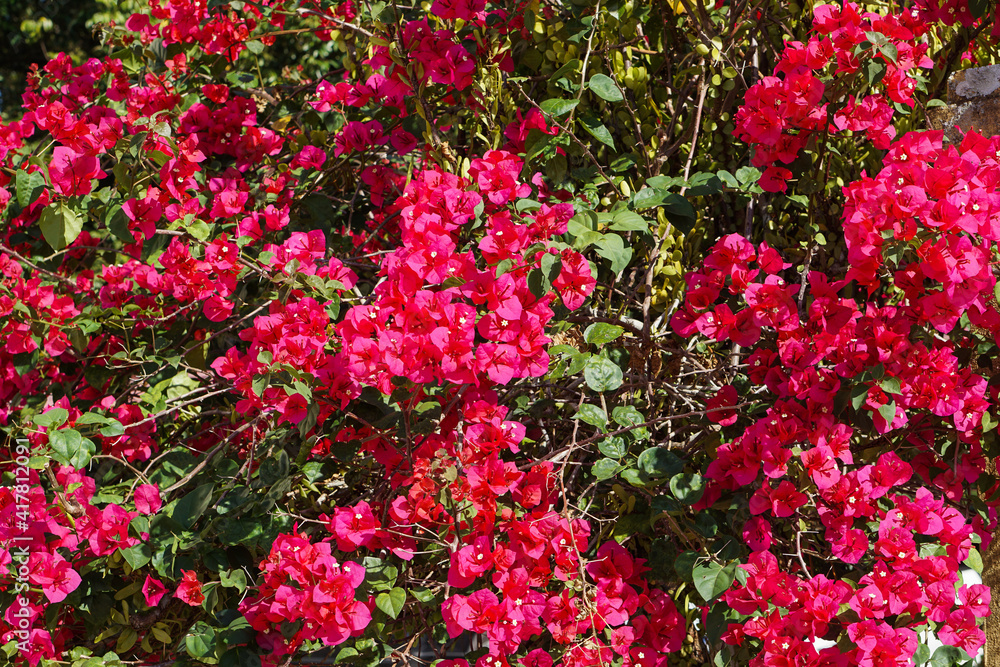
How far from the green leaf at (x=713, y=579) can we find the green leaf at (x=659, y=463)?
0.57 ft

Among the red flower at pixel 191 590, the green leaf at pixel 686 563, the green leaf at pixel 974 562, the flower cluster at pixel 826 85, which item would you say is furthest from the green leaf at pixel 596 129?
the red flower at pixel 191 590

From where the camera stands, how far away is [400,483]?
137 centimetres

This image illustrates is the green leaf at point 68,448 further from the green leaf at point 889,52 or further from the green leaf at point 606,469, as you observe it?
the green leaf at point 889,52

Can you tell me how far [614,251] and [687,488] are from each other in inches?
18.0

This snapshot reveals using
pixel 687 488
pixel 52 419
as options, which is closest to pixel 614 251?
pixel 687 488

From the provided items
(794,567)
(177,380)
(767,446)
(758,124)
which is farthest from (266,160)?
(794,567)

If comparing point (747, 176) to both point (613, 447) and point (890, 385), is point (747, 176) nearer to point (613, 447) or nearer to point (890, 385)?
point (890, 385)

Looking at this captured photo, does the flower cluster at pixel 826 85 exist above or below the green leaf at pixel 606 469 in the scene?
above

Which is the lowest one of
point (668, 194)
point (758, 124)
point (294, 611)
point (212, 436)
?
point (212, 436)

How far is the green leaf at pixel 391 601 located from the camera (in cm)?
130

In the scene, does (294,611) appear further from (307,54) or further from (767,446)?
(307,54)

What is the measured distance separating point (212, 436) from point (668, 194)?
4.83 feet

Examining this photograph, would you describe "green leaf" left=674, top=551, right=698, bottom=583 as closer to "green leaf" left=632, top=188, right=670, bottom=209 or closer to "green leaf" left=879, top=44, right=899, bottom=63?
"green leaf" left=632, top=188, right=670, bottom=209

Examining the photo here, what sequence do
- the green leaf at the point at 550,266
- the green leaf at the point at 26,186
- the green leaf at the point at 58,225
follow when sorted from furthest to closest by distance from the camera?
the green leaf at the point at 26,186 < the green leaf at the point at 58,225 < the green leaf at the point at 550,266
